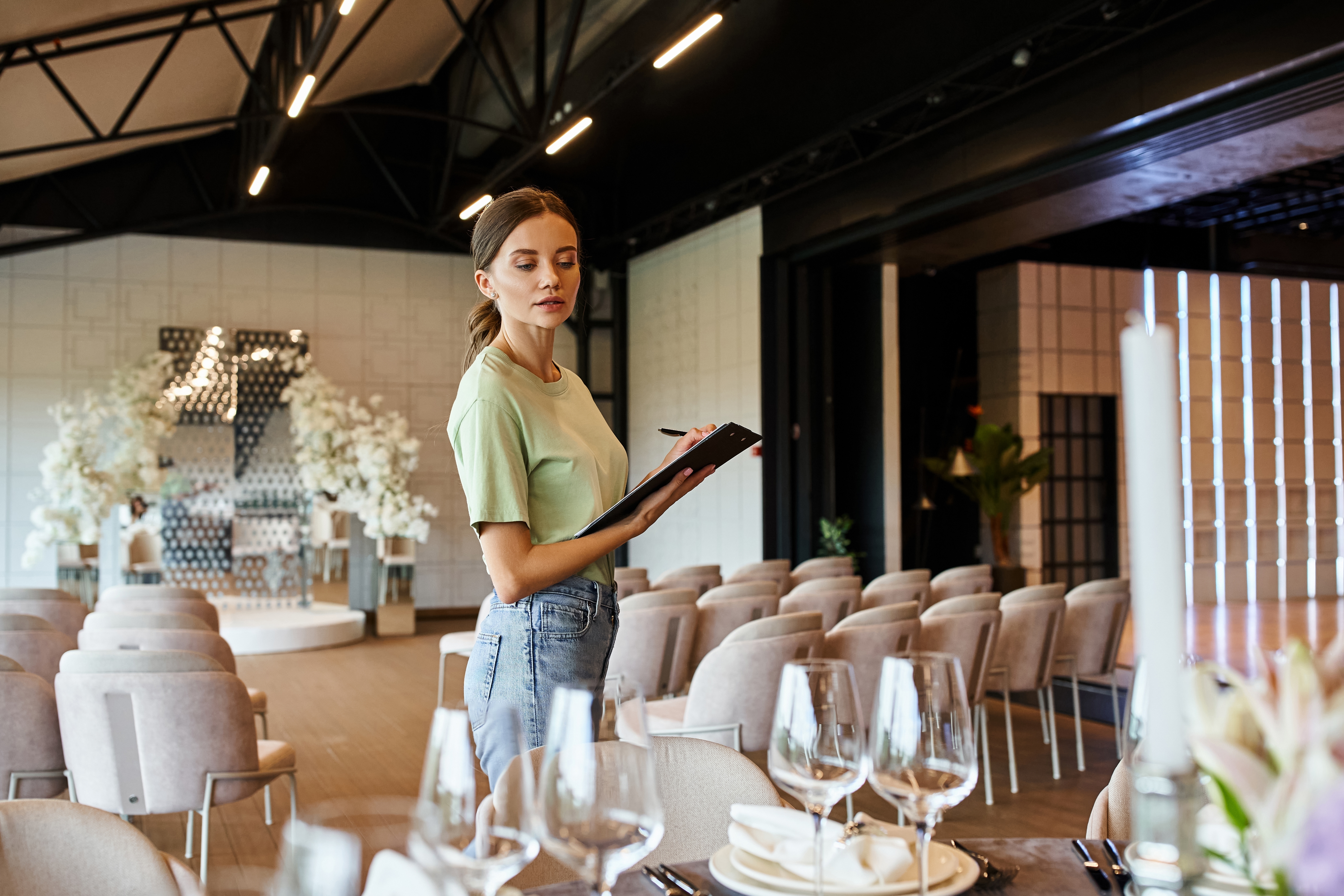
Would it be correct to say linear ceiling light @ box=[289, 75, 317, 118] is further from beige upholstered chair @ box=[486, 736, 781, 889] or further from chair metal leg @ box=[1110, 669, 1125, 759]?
beige upholstered chair @ box=[486, 736, 781, 889]

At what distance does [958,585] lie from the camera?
19.4 ft

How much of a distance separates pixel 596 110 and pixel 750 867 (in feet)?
25.7

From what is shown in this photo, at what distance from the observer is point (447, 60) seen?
10.6 m

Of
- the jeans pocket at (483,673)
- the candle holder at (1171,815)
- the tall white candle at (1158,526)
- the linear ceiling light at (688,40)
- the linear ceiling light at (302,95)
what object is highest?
the linear ceiling light at (688,40)

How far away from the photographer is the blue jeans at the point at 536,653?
5.69ft

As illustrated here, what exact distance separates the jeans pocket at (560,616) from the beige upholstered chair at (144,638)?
1.97 meters

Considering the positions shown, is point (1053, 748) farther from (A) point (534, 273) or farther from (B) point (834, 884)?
(B) point (834, 884)

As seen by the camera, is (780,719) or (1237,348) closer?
(780,719)

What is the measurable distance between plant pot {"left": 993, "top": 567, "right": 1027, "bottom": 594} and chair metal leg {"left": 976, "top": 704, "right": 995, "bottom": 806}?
3656 millimetres

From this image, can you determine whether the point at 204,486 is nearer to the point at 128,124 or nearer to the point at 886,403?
the point at 128,124

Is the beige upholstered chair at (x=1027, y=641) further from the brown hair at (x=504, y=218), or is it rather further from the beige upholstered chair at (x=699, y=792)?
the brown hair at (x=504, y=218)

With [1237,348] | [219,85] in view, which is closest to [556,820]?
[219,85]

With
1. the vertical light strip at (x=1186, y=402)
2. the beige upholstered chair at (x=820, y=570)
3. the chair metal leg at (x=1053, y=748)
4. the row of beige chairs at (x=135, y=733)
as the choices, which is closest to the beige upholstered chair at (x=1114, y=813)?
the row of beige chairs at (x=135, y=733)

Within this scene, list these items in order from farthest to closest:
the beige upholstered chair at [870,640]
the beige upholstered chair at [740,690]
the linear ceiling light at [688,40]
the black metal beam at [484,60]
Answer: the black metal beam at [484,60]
the linear ceiling light at [688,40]
the beige upholstered chair at [870,640]
the beige upholstered chair at [740,690]
